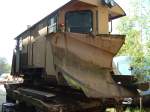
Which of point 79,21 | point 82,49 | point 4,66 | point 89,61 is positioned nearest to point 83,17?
point 79,21

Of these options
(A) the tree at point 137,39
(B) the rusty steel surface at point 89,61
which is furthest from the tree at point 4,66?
(B) the rusty steel surface at point 89,61

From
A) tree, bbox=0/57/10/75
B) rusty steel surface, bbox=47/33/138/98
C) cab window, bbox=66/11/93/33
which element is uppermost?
cab window, bbox=66/11/93/33

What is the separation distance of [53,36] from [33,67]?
12.4 ft

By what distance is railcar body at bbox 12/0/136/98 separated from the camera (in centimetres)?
732

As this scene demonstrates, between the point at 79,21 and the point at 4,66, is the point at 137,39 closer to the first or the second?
the point at 79,21

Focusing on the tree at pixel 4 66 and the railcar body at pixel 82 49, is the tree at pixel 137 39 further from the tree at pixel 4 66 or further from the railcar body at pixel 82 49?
the tree at pixel 4 66

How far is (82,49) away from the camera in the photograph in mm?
7668

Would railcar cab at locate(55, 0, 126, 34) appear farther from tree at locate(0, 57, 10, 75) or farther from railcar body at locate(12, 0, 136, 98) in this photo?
tree at locate(0, 57, 10, 75)

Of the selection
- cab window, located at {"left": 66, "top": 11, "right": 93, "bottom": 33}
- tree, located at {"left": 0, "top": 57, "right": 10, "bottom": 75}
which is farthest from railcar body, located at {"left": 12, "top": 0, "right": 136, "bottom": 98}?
tree, located at {"left": 0, "top": 57, "right": 10, "bottom": 75}

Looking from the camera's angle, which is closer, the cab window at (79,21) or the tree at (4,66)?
the cab window at (79,21)

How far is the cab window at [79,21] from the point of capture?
29.3ft

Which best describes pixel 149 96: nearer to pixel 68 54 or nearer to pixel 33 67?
pixel 33 67

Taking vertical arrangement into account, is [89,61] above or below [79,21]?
below

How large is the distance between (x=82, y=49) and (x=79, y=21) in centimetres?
158
